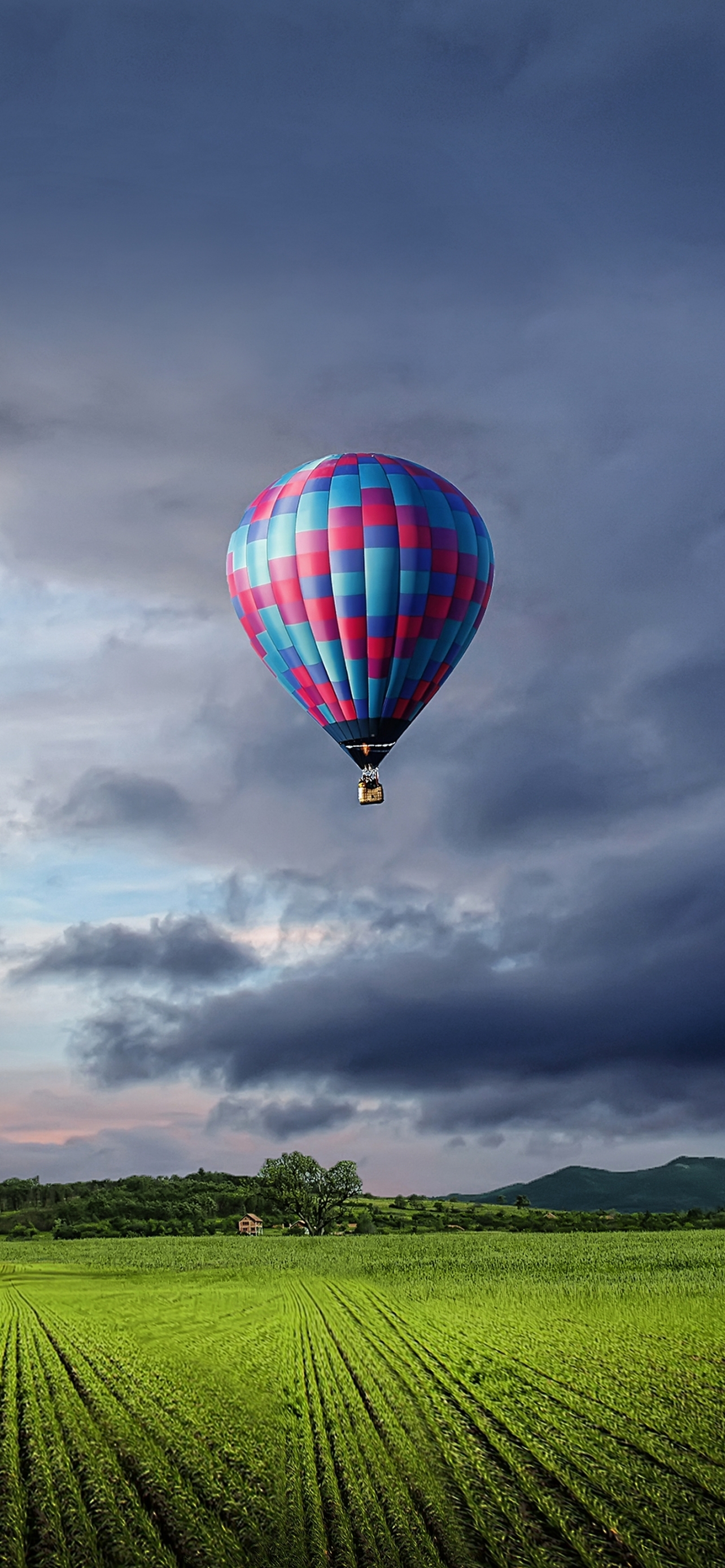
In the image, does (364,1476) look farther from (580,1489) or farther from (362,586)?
(362,586)

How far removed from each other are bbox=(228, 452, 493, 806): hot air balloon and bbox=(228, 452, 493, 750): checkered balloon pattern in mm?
45

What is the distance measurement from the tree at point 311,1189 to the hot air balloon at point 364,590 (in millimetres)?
63082

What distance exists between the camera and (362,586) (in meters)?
48.7

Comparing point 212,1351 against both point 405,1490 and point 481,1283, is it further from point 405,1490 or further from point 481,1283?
point 481,1283

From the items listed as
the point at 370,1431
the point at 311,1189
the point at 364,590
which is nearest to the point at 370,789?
the point at 364,590

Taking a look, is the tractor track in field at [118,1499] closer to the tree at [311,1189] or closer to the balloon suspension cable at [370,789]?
the balloon suspension cable at [370,789]

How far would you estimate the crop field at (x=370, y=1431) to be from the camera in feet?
51.9

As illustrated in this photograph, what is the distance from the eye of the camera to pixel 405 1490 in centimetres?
1748

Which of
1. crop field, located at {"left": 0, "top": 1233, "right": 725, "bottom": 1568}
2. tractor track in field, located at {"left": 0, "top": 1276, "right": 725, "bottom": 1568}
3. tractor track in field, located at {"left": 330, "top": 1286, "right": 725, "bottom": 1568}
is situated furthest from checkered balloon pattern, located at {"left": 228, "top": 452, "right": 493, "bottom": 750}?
tractor track in field, located at {"left": 330, "top": 1286, "right": 725, "bottom": 1568}

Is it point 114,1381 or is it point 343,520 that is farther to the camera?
point 343,520

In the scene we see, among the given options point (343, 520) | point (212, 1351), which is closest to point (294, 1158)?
point (343, 520)

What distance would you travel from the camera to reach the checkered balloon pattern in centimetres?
4875

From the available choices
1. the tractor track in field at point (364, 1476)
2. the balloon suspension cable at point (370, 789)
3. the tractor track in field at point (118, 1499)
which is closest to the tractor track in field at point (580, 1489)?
the tractor track in field at point (364, 1476)

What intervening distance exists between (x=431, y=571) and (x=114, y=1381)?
107ft
